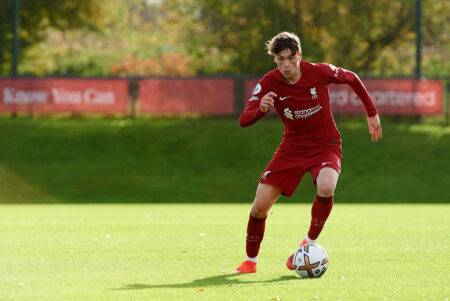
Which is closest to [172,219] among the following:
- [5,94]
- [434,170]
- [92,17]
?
[434,170]

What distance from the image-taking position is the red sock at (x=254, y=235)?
1153 centimetres

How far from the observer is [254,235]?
11.6 metres

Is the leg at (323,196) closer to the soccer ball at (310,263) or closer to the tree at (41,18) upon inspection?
the soccer ball at (310,263)

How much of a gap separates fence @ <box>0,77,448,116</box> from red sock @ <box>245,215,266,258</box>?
19.7 m

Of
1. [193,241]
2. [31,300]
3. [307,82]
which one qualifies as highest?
[307,82]

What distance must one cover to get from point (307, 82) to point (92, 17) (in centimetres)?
3466

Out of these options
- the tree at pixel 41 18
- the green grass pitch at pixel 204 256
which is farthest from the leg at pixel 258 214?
the tree at pixel 41 18

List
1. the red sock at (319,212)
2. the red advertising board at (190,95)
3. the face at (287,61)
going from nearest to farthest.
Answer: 1. the face at (287,61)
2. the red sock at (319,212)
3. the red advertising board at (190,95)

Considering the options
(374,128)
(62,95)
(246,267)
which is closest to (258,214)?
(246,267)

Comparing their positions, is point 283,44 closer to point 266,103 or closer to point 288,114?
point 266,103

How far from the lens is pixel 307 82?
1135 centimetres

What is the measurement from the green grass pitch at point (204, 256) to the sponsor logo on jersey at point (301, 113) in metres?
1.42

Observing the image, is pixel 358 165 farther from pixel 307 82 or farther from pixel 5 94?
pixel 307 82

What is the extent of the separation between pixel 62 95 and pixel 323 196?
68.2 ft
